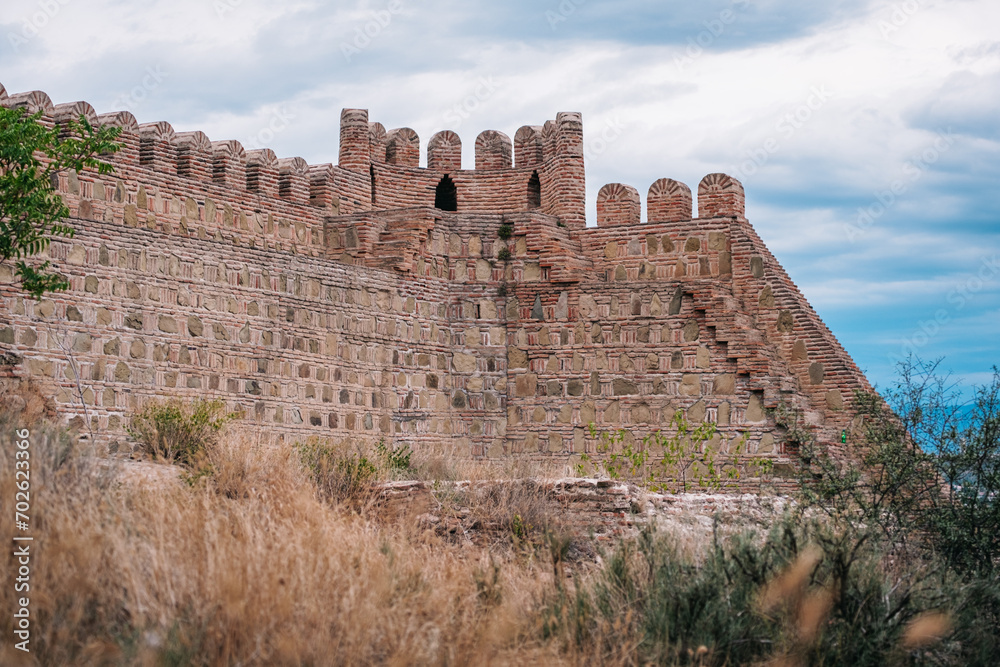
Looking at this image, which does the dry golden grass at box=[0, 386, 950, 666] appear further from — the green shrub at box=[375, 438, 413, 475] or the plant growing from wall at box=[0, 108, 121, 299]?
the green shrub at box=[375, 438, 413, 475]

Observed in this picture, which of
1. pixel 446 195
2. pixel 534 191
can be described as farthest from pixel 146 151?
pixel 534 191

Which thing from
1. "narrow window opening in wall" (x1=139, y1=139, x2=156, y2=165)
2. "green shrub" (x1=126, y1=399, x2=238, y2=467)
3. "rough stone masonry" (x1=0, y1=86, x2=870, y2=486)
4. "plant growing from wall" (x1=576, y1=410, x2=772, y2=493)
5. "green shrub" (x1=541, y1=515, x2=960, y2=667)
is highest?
"narrow window opening in wall" (x1=139, y1=139, x2=156, y2=165)

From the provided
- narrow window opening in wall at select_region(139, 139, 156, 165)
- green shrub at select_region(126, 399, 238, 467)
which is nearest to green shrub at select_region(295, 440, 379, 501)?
green shrub at select_region(126, 399, 238, 467)

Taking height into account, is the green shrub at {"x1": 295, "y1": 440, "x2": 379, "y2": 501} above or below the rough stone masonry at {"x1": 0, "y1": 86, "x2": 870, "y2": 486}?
below

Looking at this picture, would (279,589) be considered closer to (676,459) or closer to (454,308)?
(676,459)

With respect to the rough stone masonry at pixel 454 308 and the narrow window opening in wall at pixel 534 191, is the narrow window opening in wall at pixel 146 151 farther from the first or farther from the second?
the narrow window opening in wall at pixel 534 191

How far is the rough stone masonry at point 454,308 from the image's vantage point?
14711 millimetres

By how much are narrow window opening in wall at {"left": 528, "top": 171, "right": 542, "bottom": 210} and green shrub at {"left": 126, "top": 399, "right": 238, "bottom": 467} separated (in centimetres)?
890

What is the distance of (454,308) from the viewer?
56.7ft

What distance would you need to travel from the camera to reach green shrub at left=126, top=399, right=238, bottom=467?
38.6 feet

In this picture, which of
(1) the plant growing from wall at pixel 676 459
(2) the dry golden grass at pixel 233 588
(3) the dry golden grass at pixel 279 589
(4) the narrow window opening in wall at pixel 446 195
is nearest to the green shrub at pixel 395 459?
(1) the plant growing from wall at pixel 676 459

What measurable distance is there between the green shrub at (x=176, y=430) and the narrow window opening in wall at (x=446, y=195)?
898 centimetres

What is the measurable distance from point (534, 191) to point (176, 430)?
1004cm

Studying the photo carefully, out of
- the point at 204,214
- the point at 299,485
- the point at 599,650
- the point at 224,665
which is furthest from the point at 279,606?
the point at 204,214
